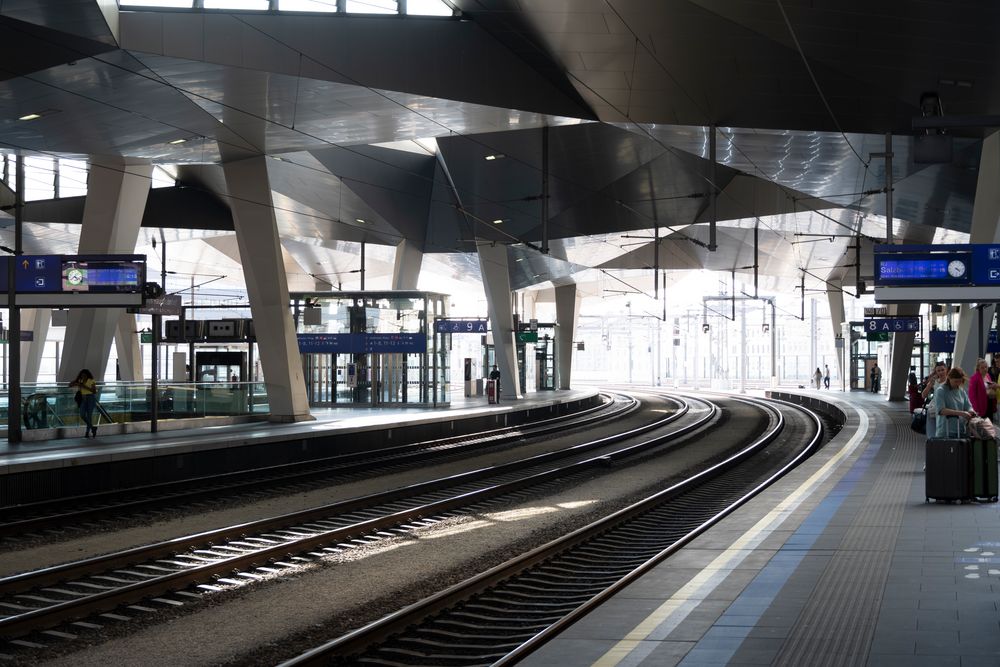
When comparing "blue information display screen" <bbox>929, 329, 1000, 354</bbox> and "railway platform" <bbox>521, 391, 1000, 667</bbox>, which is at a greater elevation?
Result: "blue information display screen" <bbox>929, 329, 1000, 354</bbox>

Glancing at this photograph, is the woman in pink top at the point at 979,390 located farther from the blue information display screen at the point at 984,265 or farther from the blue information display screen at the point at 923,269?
the blue information display screen at the point at 984,265

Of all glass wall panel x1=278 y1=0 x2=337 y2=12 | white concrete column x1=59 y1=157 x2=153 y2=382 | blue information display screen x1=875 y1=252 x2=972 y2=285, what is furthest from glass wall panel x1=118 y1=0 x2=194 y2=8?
blue information display screen x1=875 y1=252 x2=972 y2=285

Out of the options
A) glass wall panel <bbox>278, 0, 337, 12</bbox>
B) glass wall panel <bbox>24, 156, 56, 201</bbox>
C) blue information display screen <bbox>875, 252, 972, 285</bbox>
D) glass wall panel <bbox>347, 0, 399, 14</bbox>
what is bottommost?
blue information display screen <bbox>875, 252, 972, 285</bbox>

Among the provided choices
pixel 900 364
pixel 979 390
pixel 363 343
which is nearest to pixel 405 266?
pixel 363 343

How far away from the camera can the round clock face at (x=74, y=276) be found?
18906mm

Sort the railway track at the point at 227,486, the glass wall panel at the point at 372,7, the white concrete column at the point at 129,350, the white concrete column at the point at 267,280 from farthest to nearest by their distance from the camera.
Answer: the white concrete column at the point at 129,350 → the white concrete column at the point at 267,280 → the glass wall panel at the point at 372,7 → the railway track at the point at 227,486

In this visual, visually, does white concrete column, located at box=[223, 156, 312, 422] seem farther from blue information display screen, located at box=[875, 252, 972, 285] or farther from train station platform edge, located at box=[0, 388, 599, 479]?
blue information display screen, located at box=[875, 252, 972, 285]

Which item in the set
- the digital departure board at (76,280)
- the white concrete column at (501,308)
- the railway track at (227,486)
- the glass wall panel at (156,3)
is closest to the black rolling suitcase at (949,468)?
the railway track at (227,486)

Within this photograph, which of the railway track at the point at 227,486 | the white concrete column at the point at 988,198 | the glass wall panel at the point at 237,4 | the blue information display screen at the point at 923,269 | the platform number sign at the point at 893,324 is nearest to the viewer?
the railway track at the point at 227,486

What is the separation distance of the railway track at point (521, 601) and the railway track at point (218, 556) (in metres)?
2.17

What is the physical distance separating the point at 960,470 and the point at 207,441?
1244cm

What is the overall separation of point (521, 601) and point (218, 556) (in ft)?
11.3

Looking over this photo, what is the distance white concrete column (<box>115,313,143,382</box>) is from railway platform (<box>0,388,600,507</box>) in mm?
19214

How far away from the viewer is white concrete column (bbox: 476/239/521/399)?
125 feet
